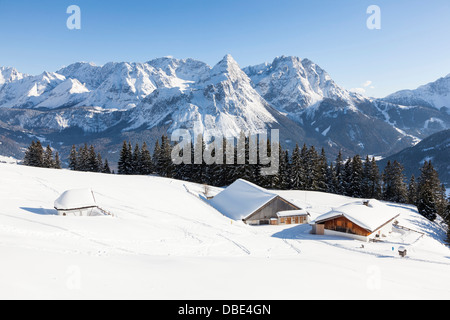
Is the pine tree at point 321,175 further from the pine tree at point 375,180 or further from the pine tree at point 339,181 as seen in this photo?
the pine tree at point 375,180

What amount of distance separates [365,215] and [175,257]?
93.6 ft

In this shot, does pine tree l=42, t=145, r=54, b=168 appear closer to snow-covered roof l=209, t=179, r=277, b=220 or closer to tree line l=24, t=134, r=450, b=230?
tree line l=24, t=134, r=450, b=230

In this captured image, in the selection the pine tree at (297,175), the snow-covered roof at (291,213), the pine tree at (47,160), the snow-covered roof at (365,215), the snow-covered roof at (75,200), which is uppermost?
the pine tree at (47,160)

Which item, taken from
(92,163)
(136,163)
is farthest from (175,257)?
(92,163)

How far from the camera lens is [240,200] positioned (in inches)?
1825

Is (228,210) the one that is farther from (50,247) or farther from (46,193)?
(50,247)

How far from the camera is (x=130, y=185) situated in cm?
5188

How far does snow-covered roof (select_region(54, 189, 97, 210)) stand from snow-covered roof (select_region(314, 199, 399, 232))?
93.2 feet

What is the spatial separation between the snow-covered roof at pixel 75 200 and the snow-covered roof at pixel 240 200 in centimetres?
1998

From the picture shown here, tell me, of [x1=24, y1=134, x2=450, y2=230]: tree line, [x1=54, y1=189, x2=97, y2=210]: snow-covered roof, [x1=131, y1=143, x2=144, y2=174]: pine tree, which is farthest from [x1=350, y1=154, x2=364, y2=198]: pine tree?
[x1=54, y1=189, x2=97, y2=210]: snow-covered roof

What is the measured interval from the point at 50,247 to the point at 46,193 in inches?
1030

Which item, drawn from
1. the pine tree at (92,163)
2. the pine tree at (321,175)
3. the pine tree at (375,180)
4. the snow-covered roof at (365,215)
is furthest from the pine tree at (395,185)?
the pine tree at (92,163)

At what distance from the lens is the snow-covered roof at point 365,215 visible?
114 feet
